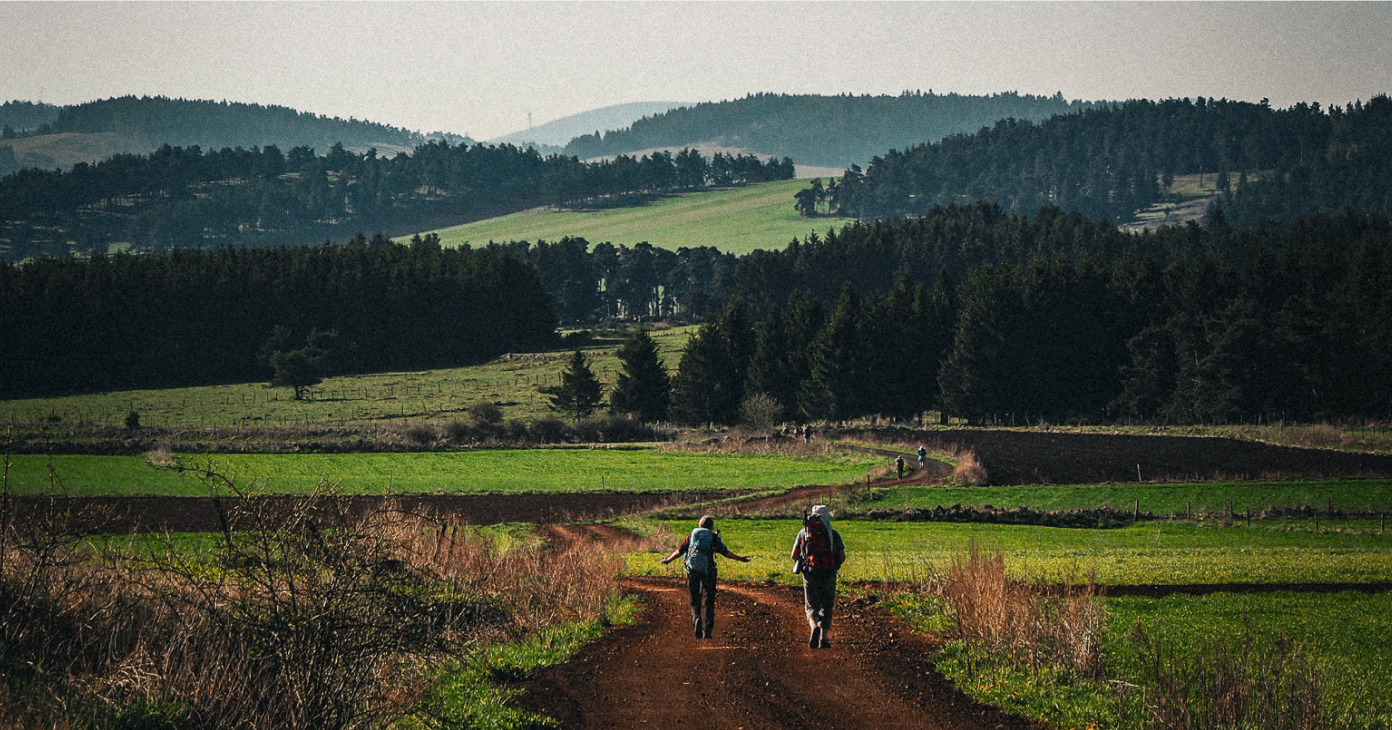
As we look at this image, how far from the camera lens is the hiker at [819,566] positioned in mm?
16859

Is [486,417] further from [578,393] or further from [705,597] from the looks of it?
[705,597]

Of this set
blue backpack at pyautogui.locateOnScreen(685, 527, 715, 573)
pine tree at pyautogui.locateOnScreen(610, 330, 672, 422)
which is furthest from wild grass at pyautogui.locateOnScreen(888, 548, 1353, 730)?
pine tree at pyautogui.locateOnScreen(610, 330, 672, 422)

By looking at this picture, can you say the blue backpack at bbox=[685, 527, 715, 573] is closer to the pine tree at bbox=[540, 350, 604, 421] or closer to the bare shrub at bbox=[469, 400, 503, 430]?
the bare shrub at bbox=[469, 400, 503, 430]

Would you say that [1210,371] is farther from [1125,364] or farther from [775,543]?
[775,543]

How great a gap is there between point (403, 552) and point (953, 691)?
27.9 feet

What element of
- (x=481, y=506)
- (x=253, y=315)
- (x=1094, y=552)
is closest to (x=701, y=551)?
(x=1094, y=552)

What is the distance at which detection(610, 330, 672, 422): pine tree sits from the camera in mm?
99750

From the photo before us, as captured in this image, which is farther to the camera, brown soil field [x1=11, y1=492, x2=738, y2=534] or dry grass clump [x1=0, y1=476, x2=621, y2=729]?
brown soil field [x1=11, y1=492, x2=738, y2=534]

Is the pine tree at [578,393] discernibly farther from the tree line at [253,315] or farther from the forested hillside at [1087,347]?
the tree line at [253,315]

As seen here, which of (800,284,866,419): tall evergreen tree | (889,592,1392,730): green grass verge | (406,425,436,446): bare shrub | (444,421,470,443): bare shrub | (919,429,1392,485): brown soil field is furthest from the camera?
(800,284,866,419): tall evergreen tree

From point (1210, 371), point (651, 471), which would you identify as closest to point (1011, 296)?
point (1210, 371)

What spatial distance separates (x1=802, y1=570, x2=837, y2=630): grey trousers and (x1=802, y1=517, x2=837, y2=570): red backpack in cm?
12

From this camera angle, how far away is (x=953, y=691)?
1472cm

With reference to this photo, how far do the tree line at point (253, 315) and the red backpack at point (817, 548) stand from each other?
320 feet
